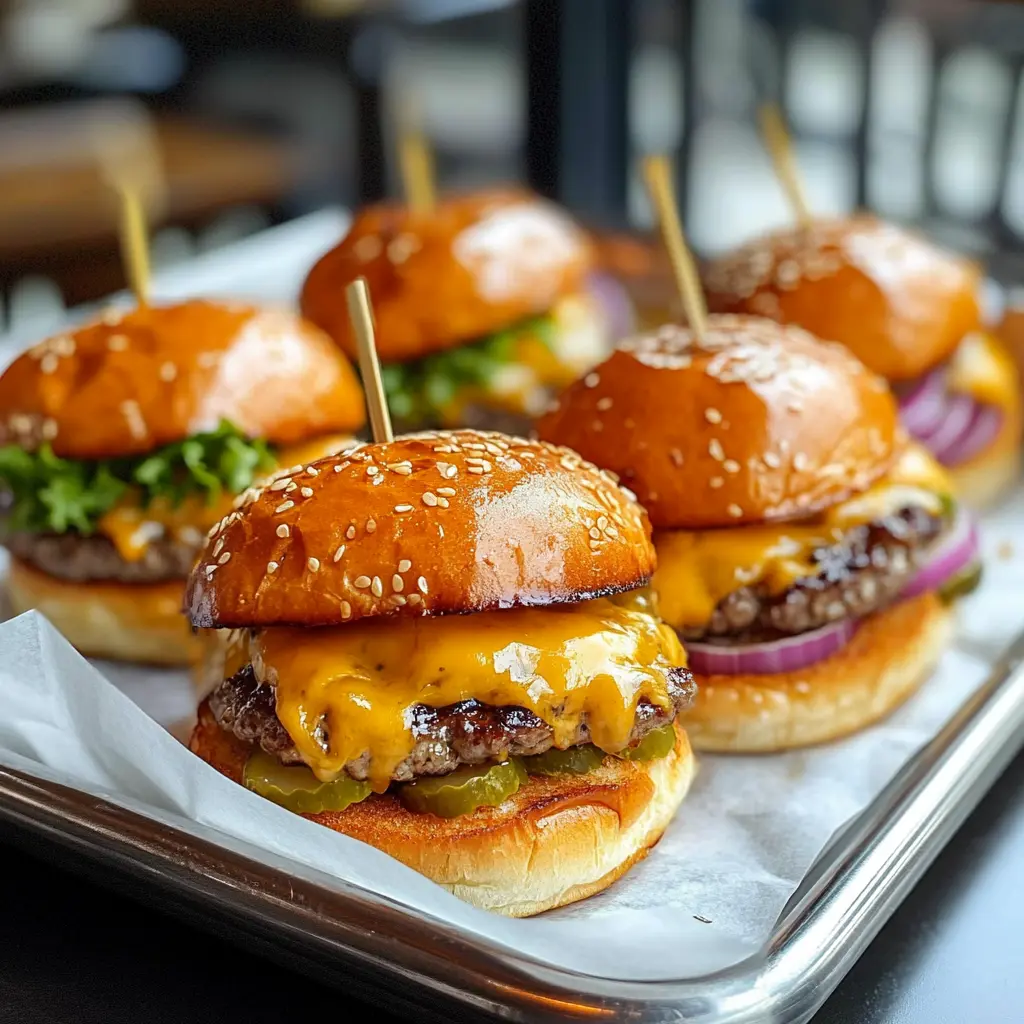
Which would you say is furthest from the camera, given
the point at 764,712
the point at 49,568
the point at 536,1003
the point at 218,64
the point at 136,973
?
the point at 218,64

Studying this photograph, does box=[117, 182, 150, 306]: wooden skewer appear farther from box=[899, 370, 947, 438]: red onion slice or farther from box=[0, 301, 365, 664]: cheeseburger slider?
box=[899, 370, 947, 438]: red onion slice

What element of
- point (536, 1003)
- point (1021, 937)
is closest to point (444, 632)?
point (536, 1003)

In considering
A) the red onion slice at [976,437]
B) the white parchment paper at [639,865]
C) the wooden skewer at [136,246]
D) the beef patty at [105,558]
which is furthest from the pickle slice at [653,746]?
the wooden skewer at [136,246]

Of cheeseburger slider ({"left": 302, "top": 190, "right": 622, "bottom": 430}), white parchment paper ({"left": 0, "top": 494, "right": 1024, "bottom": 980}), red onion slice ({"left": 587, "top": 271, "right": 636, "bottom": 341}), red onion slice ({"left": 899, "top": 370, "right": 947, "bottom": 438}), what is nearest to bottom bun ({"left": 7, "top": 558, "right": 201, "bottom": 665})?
white parchment paper ({"left": 0, "top": 494, "right": 1024, "bottom": 980})

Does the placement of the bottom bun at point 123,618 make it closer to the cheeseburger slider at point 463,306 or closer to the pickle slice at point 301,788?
the pickle slice at point 301,788

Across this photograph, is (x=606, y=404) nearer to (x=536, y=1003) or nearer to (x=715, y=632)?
(x=715, y=632)

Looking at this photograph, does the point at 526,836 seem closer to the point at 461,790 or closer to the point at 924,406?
the point at 461,790
